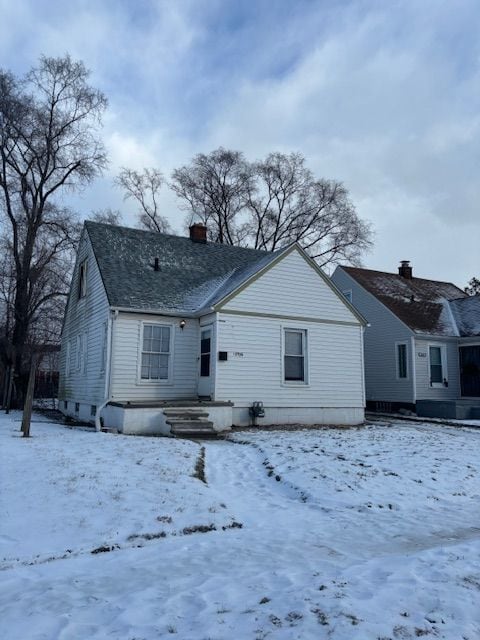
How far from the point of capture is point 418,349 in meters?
22.2

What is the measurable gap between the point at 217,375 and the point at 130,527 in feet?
28.3

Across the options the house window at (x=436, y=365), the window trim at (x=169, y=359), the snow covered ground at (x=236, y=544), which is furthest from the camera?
the house window at (x=436, y=365)

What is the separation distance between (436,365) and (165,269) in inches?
512

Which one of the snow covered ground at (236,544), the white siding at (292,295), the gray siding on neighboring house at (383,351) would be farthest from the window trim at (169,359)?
the gray siding on neighboring house at (383,351)

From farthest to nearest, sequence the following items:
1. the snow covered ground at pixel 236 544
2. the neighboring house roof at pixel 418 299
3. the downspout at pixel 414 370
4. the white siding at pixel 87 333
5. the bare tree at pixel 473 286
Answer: the bare tree at pixel 473 286
the neighboring house roof at pixel 418 299
the downspout at pixel 414 370
the white siding at pixel 87 333
the snow covered ground at pixel 236 544

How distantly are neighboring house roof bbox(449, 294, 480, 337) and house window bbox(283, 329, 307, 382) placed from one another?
34.4 ft

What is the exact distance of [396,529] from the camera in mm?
5797

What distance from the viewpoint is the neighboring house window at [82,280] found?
18.5 m

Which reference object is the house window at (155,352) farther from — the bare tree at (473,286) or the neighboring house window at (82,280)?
the bare tree at (473,286)

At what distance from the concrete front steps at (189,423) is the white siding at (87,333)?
2.73 meters

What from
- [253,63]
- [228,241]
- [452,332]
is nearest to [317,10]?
[253,63]

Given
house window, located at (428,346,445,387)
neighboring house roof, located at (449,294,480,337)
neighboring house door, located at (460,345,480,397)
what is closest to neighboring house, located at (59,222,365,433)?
house window, located at (428,346,445,387)

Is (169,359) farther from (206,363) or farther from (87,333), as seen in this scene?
(87,333)

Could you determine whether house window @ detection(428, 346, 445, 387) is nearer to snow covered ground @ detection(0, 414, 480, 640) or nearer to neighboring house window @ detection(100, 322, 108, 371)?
snow covered ground @ detection(0, 414, 480, 640)
